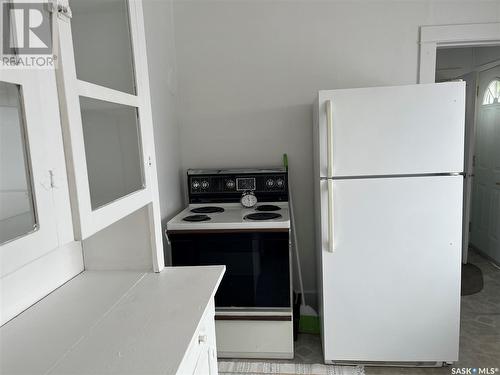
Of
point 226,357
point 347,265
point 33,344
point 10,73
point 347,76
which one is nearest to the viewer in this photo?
point 10,73

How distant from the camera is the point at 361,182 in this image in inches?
80.4

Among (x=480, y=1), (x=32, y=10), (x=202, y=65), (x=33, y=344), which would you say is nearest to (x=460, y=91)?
(x=480, y=1)

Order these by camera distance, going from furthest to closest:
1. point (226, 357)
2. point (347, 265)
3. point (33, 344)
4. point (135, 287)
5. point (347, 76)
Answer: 1. point (347, 76)
2. point (226, 357)
3. point (347, 265)
4. point (135, 287)
5. point (33, 344)

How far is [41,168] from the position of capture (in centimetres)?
83

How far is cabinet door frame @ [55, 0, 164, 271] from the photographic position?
35.7 inches

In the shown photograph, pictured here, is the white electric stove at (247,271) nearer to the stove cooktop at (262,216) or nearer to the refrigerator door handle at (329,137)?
the stove cooktop at (262,216)

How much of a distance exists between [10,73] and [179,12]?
88.8 inches

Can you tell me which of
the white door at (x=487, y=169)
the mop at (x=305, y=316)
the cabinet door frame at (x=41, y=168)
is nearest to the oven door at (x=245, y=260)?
the mop at (x=305, y=316)

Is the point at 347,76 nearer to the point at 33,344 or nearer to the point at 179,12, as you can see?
the point at 179,12

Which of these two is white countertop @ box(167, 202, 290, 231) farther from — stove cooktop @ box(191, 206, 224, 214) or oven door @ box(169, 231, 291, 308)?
stove cooktop @ box(191, 206, 224, 214)
